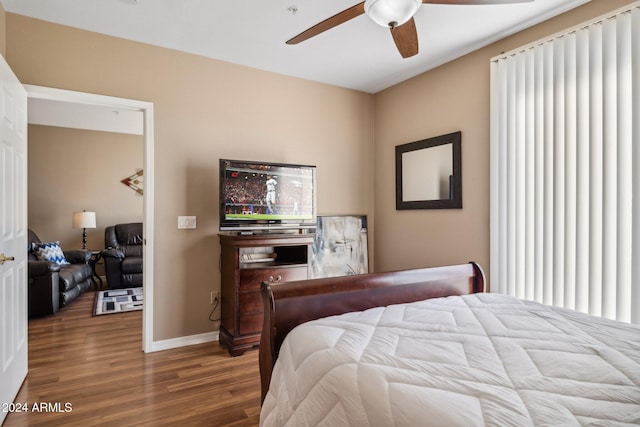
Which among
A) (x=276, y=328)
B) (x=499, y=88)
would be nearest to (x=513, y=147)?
(x=499, y=88)

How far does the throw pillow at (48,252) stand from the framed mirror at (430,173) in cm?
449

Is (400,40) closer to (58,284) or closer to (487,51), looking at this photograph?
(487,51)

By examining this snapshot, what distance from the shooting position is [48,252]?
480cm

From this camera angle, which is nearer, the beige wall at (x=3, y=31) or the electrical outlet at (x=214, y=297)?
the beige wall at (x=3, y=31)

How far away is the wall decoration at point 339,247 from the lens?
13.2 feet

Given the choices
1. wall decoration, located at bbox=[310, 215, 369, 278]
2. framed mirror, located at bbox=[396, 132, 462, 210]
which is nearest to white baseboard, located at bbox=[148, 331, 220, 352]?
wall decoration, located at bbox=[310, 215, 369, 278]

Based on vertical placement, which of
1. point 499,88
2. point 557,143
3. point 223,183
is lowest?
point 223,183

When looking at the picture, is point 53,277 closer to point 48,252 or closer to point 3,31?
point 48,252

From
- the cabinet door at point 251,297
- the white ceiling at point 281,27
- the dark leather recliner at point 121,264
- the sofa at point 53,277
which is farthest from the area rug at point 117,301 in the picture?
the white ceiling at point 281,27

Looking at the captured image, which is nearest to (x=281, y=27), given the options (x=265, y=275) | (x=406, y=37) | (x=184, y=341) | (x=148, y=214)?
(x=406, y=37)

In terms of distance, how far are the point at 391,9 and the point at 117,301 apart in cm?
484

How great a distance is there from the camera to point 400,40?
2217 mm

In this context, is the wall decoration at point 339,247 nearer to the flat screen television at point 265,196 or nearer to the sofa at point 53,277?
the flat screen television at point 265,196

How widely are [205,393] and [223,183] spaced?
1646 mm
